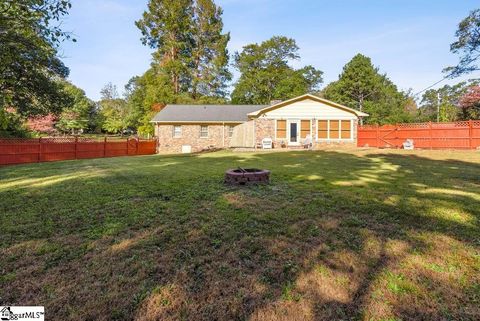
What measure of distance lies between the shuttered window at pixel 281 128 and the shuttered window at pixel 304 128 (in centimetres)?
121

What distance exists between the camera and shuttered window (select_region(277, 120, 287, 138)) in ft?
67.4

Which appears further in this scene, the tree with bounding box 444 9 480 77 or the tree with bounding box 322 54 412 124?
the tree with bounding box 322 54 412 124

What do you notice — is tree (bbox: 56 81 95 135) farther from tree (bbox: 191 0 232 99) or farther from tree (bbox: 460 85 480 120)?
tree (bbox: 460 85 480 120)

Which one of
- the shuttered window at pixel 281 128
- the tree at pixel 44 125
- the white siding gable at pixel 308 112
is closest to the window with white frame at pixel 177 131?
the white siding gable at pixel 308 112

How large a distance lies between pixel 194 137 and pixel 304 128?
401 inches

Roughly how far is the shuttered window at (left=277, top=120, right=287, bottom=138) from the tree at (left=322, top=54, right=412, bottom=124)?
80.8ft

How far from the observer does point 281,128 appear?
20.6 meters

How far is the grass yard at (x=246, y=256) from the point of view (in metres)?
2.18

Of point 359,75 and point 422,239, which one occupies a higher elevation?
point 359,75

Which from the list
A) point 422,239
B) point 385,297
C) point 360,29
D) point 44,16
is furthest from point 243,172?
point 360,29

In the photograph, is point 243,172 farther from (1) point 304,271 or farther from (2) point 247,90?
(2) point 247,90

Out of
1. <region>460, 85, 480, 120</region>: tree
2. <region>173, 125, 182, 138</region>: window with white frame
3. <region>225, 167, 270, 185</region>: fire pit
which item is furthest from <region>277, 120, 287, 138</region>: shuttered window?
<region>460, 85, 480, 120</region>: tree

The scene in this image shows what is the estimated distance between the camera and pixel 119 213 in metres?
4.44

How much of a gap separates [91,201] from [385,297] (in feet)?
16.2
